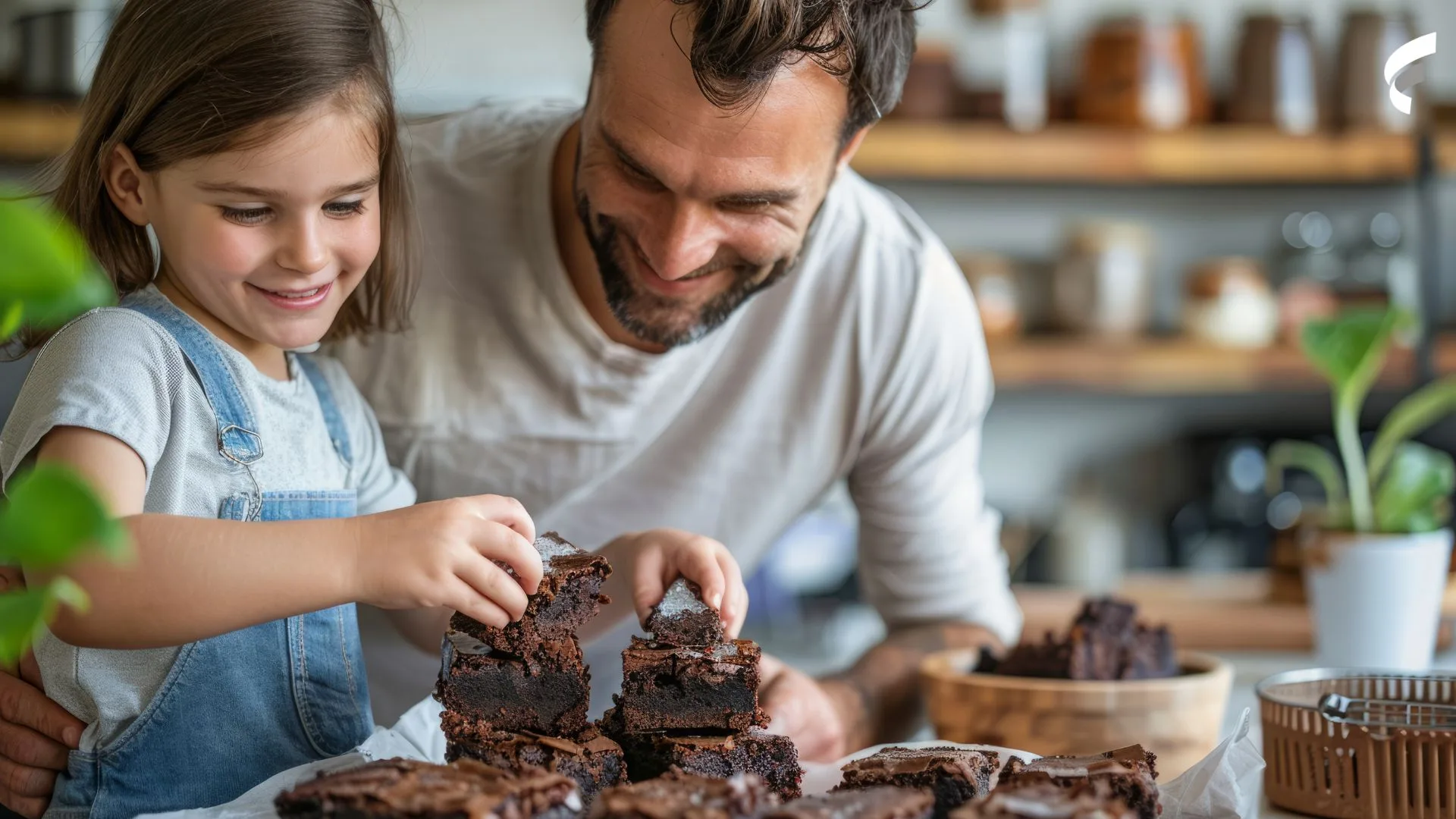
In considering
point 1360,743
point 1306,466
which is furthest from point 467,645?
point 1306,466

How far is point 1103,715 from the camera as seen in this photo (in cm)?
135

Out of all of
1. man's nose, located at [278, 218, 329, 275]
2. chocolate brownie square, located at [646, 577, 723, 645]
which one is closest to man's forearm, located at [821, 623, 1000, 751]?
chocolate brownie square, located at [646, 577, 723, 645]

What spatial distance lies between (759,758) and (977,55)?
3009 millimetres

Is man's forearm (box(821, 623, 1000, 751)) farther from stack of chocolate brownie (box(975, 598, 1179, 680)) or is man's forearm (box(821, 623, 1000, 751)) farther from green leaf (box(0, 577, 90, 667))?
green leaf (box(0, 577, 90, 667))

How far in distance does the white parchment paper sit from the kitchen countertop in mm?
403

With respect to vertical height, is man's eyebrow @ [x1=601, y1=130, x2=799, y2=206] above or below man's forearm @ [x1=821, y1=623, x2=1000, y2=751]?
above

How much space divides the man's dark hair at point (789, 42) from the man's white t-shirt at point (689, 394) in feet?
1.08

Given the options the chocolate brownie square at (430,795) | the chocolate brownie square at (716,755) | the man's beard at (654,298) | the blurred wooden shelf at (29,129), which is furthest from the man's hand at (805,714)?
the blurred wooden shelf at (29,129)

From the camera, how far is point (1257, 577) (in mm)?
2881

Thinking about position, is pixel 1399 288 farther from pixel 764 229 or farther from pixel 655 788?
pixel 655 788

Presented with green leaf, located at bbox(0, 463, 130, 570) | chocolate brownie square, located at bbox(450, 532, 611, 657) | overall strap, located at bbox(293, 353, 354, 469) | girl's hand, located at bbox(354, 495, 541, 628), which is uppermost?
overall strap, located at bbox(293, 353, 354, 469)

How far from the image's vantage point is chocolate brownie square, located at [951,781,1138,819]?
868mm

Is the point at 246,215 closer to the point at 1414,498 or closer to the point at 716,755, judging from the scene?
the point at 716,755

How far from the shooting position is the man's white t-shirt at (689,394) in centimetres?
166
